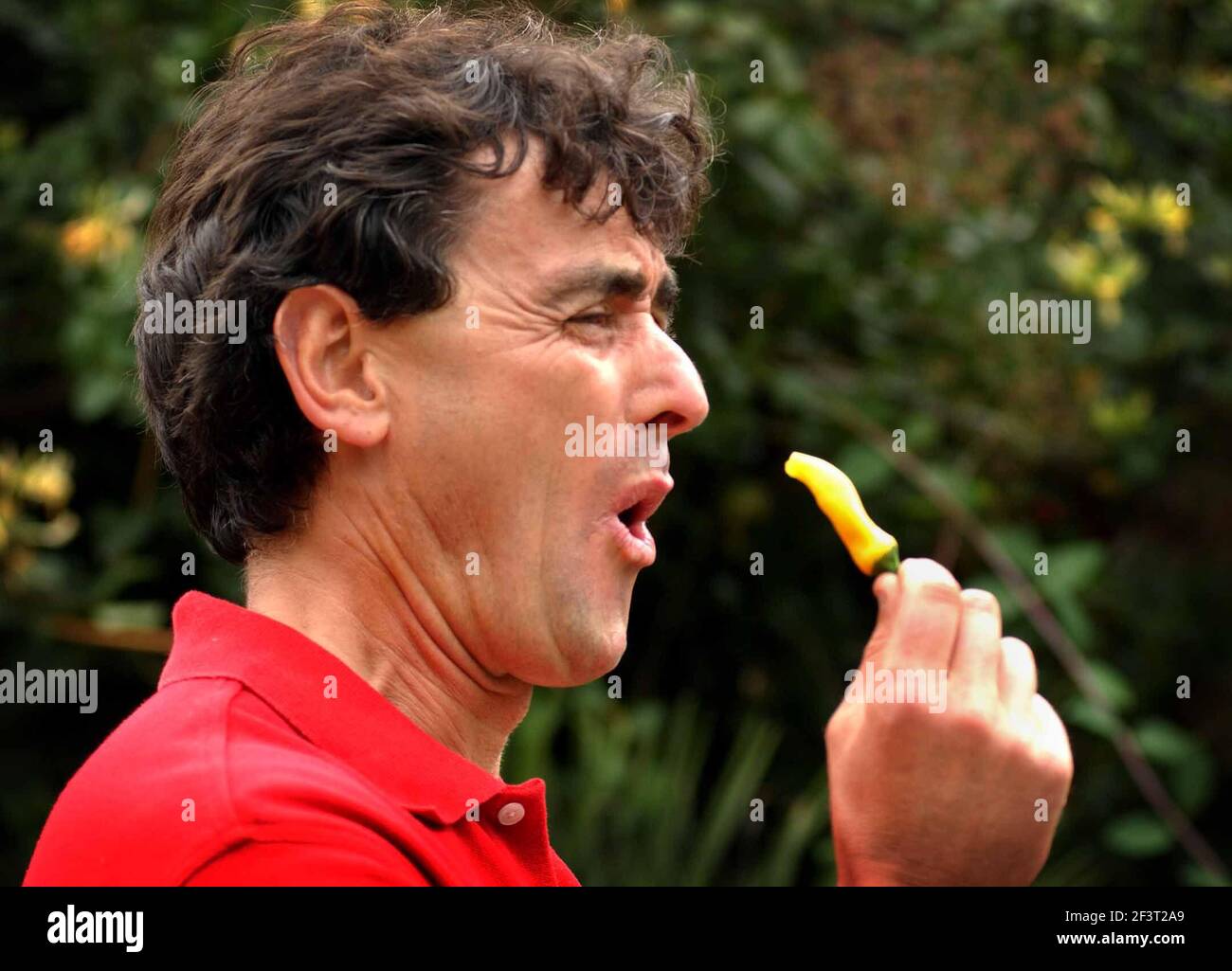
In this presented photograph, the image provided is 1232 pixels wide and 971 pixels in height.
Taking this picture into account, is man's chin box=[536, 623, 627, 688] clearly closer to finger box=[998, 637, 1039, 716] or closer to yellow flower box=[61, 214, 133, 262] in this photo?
finger box=[998, 637, 1039, 716]

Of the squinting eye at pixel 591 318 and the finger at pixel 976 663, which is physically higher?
the squinting eye at pixel 591 318

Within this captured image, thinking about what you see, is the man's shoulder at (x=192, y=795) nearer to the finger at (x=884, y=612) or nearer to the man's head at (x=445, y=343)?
the man's head at (x=445, y=343)

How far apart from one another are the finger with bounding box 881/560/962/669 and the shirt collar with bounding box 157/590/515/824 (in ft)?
1.64

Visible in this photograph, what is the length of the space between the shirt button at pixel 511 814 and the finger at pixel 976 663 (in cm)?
54

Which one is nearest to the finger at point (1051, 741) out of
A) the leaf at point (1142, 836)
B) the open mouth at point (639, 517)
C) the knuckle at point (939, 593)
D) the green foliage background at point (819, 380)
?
the knuckle at point (939, 593)

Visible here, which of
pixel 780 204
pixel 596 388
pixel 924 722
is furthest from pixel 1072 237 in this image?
pixel 924 722

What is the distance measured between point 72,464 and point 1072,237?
9.64 feet

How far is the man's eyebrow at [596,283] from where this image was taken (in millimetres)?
1929

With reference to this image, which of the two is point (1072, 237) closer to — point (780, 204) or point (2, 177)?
point (780, 204)

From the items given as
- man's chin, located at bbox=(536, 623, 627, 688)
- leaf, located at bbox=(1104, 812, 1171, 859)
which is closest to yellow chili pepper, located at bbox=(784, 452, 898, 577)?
man's chin, located at bbox=(536, 623, 627, 688)

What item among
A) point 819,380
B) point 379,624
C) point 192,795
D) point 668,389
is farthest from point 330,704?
point 819,380

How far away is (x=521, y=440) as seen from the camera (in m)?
1.89

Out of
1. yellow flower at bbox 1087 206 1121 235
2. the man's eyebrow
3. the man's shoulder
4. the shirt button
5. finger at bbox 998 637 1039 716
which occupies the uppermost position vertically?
yellow flower at bbox 1087 206 1121 235

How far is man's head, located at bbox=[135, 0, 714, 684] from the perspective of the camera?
73.7 inches
